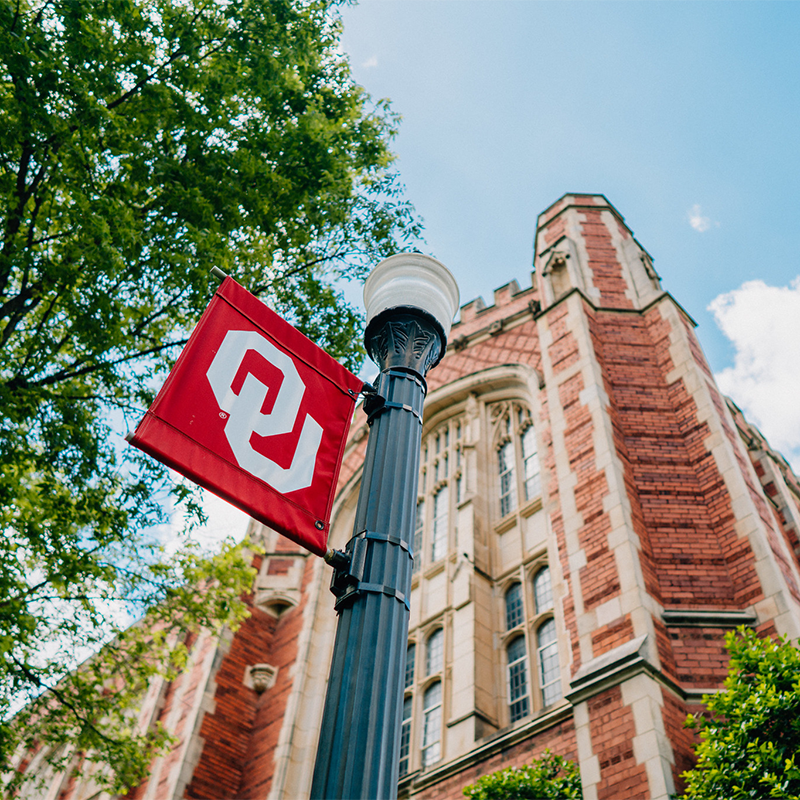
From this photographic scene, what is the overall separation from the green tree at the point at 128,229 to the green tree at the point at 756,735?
16.0 feet

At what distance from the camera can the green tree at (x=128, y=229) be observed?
20.5 feet

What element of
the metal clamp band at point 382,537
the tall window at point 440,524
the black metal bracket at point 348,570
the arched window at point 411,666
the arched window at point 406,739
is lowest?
the black metal bracket at point 348,570

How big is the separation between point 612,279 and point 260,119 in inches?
315

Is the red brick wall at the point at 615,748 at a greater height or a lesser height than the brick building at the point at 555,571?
lesser

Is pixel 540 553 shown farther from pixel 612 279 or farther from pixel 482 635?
pixel 612 279

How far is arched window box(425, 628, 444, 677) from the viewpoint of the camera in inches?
458

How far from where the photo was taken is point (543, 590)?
11320 millimetres

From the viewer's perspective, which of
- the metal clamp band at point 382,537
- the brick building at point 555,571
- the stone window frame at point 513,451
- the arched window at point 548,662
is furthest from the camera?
the stone window frame at point 513,451

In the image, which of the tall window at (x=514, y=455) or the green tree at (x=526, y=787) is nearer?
the green tree at (x=526, y=787)

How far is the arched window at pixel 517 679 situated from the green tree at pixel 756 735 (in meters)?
4.20

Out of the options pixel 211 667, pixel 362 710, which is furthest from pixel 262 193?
pixel 211 667

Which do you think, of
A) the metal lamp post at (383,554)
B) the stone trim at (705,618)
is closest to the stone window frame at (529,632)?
the stone trim at (705,618)

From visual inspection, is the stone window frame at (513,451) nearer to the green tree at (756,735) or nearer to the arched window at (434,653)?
the arched window at (434,653)

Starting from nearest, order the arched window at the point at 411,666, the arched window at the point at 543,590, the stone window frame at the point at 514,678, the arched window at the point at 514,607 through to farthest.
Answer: the stone window frame at the point at 514,678 → the arched window at the point at 543,590 → the arched window at the point at 514,607 → the arched window at the point at 411,666
